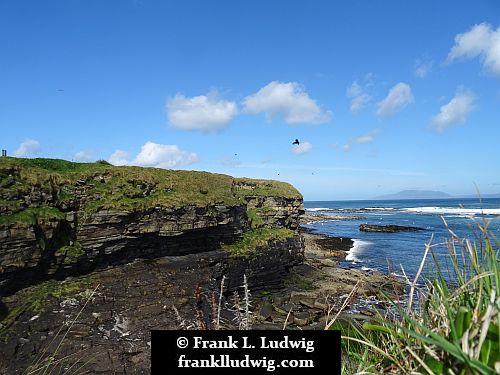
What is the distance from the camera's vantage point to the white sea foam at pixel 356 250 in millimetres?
46237

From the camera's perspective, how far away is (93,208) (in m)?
21.4

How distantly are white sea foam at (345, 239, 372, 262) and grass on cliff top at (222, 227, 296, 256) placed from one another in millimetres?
15005

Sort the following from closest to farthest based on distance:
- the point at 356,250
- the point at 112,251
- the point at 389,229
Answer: the point at 112,251, the point at 356,250, the point at 389,229

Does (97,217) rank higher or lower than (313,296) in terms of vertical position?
higher

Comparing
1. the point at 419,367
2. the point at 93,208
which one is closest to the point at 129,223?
the point at 93,208

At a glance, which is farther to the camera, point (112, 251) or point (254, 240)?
point (254, 240)

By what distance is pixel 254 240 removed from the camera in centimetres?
3041

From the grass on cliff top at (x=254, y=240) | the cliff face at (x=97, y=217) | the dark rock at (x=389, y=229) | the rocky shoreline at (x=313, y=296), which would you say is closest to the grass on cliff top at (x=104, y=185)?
the cliff face at (x=97, y=217)

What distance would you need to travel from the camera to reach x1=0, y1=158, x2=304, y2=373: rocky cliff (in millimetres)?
16047

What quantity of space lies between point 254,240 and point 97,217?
44.7 feet

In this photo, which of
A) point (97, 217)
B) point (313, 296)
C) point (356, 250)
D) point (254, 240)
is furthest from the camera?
point (356, 250)

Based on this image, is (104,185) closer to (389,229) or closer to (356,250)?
(356,250)

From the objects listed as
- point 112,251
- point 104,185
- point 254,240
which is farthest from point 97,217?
point 254,240

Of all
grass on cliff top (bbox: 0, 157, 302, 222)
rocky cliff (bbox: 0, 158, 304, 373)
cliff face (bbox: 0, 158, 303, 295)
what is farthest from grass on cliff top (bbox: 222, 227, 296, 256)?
grass on cliff top (bbox: 0, 157, 302, 222)
